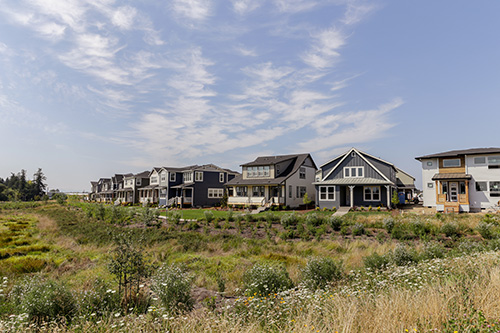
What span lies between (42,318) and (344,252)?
456 inches

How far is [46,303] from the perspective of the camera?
595 centimetres

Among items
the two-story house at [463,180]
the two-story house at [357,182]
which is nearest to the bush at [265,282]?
the two-story house at [357,182]

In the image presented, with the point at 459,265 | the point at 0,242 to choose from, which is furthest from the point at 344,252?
the point at 0,242

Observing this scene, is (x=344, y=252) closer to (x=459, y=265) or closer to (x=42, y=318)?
(x=459, y=265)

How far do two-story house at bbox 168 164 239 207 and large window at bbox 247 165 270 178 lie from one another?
966cm

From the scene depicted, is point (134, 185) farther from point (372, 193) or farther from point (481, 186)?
point (481, 186)

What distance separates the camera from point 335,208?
32.3 meters

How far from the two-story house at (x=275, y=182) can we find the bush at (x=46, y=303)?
99.0 ft

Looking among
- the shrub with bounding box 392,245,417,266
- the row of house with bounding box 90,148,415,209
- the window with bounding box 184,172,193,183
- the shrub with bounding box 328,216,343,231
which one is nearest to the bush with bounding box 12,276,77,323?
the shrub with bounding box 392,245,417,266

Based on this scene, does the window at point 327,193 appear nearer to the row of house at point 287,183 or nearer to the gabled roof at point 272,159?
the row of house at point 287,183

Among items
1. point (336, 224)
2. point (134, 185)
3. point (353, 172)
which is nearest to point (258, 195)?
point (353, 172)

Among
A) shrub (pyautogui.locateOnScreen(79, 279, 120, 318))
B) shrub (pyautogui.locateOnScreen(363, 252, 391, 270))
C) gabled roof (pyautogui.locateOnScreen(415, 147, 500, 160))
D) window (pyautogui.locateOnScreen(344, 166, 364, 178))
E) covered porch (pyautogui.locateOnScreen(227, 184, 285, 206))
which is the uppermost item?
gabled roof (pyautogui.locateOnScreen(415, 147, 500, 160))

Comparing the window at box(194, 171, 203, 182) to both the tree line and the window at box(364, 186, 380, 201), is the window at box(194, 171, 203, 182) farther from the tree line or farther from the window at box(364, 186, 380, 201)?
the tree line

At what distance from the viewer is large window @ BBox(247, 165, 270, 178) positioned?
130ft
